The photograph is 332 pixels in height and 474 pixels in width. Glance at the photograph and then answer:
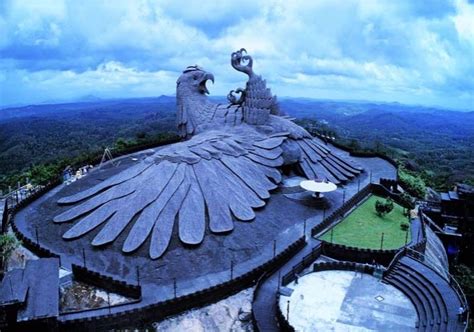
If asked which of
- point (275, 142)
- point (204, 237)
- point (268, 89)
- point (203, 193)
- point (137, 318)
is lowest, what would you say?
point (137, 318)

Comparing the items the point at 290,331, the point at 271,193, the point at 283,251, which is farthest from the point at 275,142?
the point at 290,331

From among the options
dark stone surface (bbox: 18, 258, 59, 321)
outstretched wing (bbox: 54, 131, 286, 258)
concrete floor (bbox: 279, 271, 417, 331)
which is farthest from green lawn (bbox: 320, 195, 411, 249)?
dark stone surface (bbox: 18, 258, 59, 321)

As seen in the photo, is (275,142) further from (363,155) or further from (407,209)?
(363,155)

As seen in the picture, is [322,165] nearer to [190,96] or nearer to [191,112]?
[191,112]

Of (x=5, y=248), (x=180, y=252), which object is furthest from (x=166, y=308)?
(x=5, y=248)

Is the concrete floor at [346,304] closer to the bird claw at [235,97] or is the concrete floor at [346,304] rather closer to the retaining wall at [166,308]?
the retaining wall at [166,308]

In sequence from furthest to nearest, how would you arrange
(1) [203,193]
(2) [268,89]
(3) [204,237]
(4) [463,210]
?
(2) [268,89] → (4) [463,210] → (1) [203,193] → (3) [204,237]
